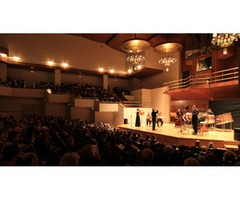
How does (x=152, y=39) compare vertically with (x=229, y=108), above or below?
above

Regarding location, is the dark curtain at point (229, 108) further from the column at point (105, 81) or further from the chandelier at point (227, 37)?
the column at point (105, 81)

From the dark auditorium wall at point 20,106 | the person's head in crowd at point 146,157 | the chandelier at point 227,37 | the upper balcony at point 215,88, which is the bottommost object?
the person's head in crowd at point 146,157

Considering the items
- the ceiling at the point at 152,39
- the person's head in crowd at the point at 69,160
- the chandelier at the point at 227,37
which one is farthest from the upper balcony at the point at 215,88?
the person's head in crowd at the point at 69,160

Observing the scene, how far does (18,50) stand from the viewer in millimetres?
12352

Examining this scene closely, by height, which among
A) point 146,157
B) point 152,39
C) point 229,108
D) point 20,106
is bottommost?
point 146,157

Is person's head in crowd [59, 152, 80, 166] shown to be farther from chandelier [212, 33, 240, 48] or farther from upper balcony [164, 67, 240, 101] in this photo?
upper balcony [164, 67, 240, 101]

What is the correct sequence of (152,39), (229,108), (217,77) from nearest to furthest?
(152,39) < (229,108) < (217,77)

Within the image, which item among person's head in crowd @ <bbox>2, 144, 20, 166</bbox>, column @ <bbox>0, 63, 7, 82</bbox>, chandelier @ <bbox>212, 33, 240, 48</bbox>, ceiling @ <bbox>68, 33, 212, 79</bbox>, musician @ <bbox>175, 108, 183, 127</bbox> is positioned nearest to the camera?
person's head in crowd @ <bbox>2, 144, 20, 166</bbox>

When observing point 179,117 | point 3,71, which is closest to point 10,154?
point 179,117

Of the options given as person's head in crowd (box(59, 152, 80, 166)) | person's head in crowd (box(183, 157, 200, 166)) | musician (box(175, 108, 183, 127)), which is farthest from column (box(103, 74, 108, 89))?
person's head in crowd (box(183, 157, 200, 166))

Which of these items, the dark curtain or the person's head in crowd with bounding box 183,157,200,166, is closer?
the person's head in crowd with bounding box 183,157,200,166

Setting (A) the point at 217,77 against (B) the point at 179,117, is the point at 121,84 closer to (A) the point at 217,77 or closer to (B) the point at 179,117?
(A) the point at 217,77
